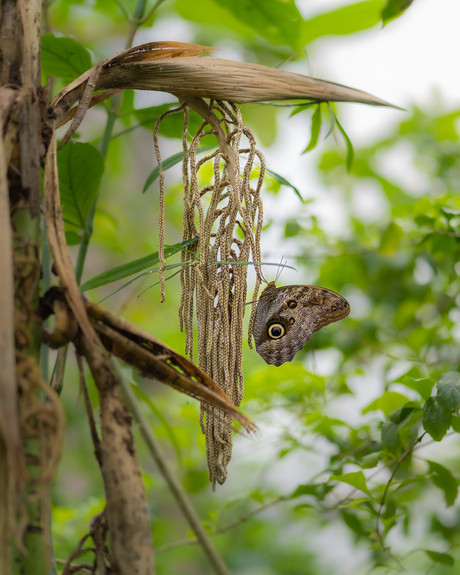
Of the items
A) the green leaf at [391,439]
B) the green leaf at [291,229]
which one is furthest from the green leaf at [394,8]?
the green leaf at [391,439]

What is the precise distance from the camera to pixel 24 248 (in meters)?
0.31

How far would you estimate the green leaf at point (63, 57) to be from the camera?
52 cm

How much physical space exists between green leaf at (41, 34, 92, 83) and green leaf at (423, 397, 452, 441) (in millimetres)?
562

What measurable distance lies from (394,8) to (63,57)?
0.42 metres

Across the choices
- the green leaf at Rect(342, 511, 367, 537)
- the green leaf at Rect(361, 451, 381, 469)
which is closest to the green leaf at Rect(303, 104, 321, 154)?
the green leaf at Rect(361, 451, 381, 469)

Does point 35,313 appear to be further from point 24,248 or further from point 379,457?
point 379,457

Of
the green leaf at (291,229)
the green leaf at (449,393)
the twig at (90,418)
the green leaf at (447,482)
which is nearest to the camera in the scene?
the twig at (90,418)

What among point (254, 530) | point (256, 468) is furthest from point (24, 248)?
point (256, 468)

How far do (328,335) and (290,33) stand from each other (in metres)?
0.57

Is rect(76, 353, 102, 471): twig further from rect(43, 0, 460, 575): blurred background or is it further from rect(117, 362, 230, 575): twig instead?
rect(117, 362, 230, 575): twig

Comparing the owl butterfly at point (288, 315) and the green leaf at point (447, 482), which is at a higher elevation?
the owl butterfly at point (288, 315)

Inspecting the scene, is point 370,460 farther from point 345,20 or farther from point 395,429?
point 345,20

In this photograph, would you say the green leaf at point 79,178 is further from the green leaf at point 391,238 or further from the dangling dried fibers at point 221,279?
the green leaf at point 391,238

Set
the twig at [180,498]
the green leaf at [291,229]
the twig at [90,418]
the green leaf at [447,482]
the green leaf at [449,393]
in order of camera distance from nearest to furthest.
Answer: the twig at [90,418] < the green leaf at [449,393] < the green leaf at [447,482] < the twig at [180,498] < the green leaf at [291,229]
